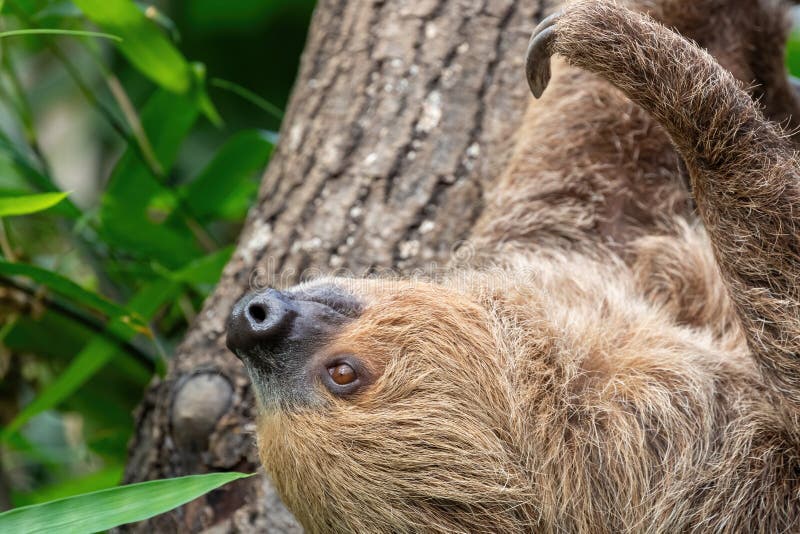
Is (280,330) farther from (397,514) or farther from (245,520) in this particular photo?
(245,520)

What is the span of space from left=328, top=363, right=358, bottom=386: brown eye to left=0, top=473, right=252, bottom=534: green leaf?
1.76ft

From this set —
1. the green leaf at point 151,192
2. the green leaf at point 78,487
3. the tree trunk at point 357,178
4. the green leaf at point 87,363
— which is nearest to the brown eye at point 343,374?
the tree trunk at point 357,178

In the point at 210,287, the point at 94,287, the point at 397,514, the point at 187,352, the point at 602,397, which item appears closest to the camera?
the point at 397,514

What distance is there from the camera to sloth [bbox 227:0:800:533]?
3.07 meters

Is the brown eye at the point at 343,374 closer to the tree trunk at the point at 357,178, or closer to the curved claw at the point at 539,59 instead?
the tree trunk at the point at 357,178

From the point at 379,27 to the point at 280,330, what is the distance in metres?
2.04

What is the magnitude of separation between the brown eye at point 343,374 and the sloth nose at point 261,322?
0.75ft

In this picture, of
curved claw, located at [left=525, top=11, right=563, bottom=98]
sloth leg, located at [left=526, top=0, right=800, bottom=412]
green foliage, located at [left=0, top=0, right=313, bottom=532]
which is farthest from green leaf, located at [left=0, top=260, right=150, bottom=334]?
sloth leg, located at [left=526, top=0, right=800, bottom=412]

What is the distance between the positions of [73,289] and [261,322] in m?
1.20

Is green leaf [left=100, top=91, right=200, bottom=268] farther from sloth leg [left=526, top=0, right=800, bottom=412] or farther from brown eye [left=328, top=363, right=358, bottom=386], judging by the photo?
sloth leg [left=526, top=0, right=800, bottom=412]

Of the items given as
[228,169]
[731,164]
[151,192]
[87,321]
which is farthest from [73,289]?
[731,164]

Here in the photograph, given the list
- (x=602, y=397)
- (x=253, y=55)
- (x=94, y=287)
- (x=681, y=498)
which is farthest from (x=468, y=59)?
(x=253, y=55)

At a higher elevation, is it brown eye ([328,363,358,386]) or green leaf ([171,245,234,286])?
brown eye ([328,363,358,386])

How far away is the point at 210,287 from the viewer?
17.1 feet
